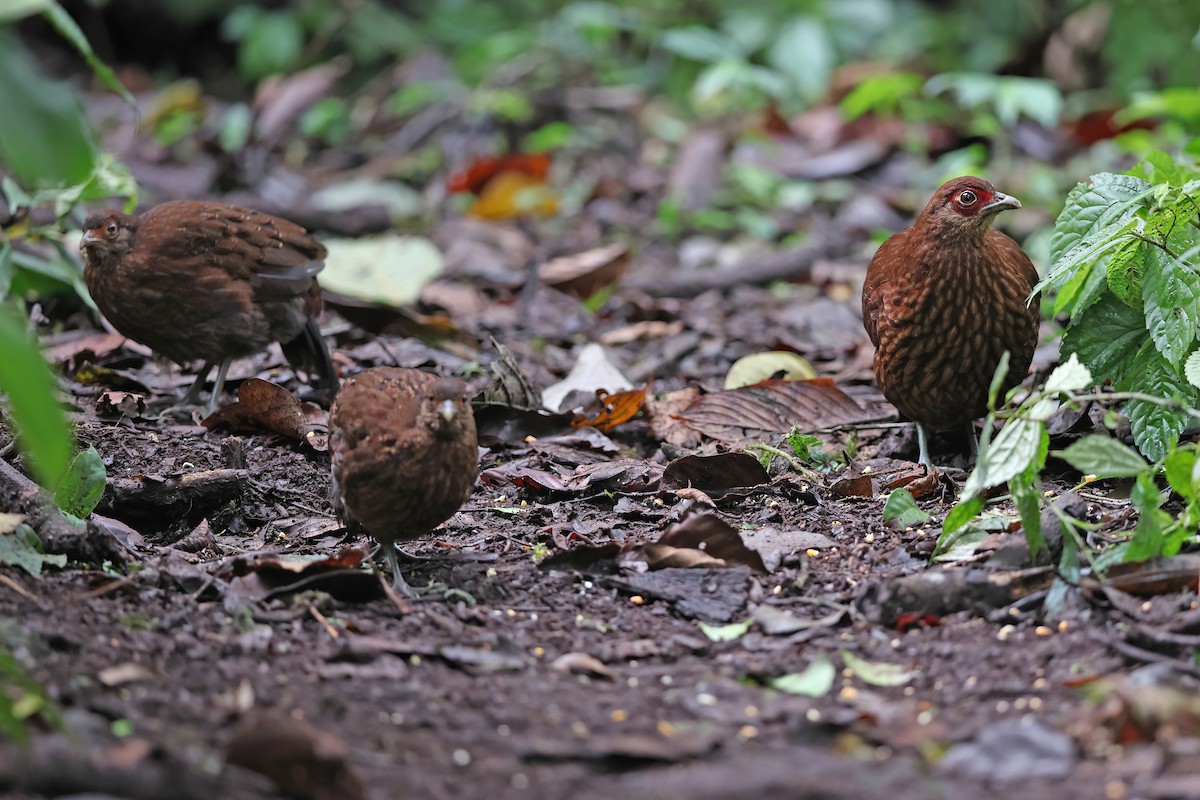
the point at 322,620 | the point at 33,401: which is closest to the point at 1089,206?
the point at 322,620

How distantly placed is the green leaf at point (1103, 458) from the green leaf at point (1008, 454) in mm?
84

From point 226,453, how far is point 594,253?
11.6 feet

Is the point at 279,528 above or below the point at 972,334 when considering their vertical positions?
below

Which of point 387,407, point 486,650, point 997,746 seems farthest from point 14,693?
point 997,746

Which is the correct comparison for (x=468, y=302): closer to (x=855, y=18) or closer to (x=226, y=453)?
(x=226, y=453)

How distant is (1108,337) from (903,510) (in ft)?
2.86

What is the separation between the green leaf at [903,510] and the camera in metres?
3.97

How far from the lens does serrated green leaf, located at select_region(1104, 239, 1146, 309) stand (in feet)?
12.9

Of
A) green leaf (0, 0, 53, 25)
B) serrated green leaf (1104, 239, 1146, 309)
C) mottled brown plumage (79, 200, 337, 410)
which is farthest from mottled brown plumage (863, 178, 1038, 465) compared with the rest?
green leaf (0, 0, 53, 25)

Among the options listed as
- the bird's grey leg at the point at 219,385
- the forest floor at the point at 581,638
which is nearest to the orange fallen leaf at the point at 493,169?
the forest floor at the point at 581,638

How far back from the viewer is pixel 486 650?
3.30m

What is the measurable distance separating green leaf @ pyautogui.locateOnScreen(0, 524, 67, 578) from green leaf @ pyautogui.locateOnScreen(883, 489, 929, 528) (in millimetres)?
2373

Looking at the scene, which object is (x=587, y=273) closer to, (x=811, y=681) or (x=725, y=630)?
(x=725, y=630)

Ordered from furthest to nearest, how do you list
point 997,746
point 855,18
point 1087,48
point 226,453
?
point 855,18 → point 1087,48 → point 226,453 → point 997,746
